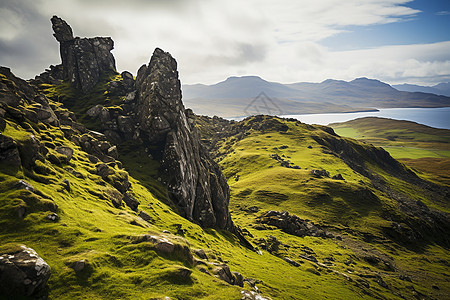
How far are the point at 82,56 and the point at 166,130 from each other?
Result: 246ft

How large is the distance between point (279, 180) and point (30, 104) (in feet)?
489

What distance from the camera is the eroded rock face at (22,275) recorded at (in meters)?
19.1

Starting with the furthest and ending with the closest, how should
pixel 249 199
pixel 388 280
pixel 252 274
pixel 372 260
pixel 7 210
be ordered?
pixel 249 199 < pixel 372 260 < pixel 388 280 < pixel 252 274 < pixel 7 210

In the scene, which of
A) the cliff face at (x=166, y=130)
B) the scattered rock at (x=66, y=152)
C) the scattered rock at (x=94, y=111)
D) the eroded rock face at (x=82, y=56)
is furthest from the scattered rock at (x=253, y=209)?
the scattered rock at (x=66, y=152)

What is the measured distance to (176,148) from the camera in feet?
268

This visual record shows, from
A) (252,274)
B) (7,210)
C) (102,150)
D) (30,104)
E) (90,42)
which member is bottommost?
(252,274)

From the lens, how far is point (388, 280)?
85.9 meters

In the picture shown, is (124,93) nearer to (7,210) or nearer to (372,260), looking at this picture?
(7,210)

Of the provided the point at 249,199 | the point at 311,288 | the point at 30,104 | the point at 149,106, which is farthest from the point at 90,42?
the point at 311,288

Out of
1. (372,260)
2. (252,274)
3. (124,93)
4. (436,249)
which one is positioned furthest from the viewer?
(436,249)

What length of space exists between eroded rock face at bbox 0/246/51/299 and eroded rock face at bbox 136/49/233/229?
51.3m

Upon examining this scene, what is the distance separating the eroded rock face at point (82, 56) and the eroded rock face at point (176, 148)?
3338cm

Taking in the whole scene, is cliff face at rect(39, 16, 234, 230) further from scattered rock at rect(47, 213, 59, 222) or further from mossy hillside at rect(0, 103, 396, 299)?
scattered rock at rect(47, 213, 59, 222)

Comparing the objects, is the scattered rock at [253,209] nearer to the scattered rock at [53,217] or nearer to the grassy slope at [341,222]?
the grassy slope at [341,222]
